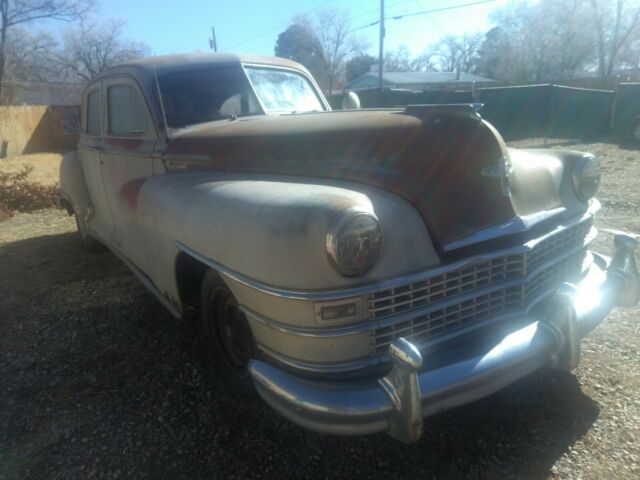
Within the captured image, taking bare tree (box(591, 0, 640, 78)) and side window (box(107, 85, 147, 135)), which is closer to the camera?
side window (box(107, 85, 147, 135))

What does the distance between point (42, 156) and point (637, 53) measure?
5042 cm

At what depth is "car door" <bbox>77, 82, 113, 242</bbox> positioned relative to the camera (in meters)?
4.23

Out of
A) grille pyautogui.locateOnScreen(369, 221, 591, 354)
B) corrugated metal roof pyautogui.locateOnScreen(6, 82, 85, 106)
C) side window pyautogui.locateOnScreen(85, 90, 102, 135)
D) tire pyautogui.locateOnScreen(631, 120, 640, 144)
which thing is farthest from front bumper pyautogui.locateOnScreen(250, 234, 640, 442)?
corrugated metal roof pyautogui.locateOnScreen(6, 82, 85, 106)

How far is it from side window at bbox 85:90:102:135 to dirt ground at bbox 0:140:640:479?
189cm

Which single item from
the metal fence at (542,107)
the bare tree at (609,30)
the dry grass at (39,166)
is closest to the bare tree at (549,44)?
the bare tree at (609,30)

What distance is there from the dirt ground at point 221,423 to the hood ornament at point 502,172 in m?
1.14

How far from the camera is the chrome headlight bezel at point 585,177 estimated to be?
8.91 feet

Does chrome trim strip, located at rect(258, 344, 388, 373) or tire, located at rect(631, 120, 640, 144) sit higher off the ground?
chrome trim strip, located at rect(258, 344, 388, 373)

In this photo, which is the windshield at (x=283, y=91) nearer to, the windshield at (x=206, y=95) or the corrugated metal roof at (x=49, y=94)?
the windshield at (x=206, y=95)

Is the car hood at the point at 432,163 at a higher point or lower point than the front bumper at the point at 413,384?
higher

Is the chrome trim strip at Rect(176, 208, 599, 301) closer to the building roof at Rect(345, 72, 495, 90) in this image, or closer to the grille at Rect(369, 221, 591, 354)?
the grille at Rect(369, 221, 591, 354)

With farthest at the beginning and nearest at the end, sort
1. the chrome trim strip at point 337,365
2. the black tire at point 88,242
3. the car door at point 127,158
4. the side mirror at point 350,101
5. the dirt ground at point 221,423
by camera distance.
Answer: the black tire at point 88,242 < the side mirror at point 350,101 < the car door at point 127,158 < the dirt ground at point 221,423 < the chrome trim strip at point 337,365

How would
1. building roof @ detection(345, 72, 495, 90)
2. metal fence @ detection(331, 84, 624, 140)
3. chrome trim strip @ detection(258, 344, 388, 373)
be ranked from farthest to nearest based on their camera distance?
building roof @ detection(345, 72, 495, 90), metal fence @ detection(331, 84, 624, 140), chrome trim strip @ detection(258, 344, 388, 373)

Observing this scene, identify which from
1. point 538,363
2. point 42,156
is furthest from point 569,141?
point 42,156
